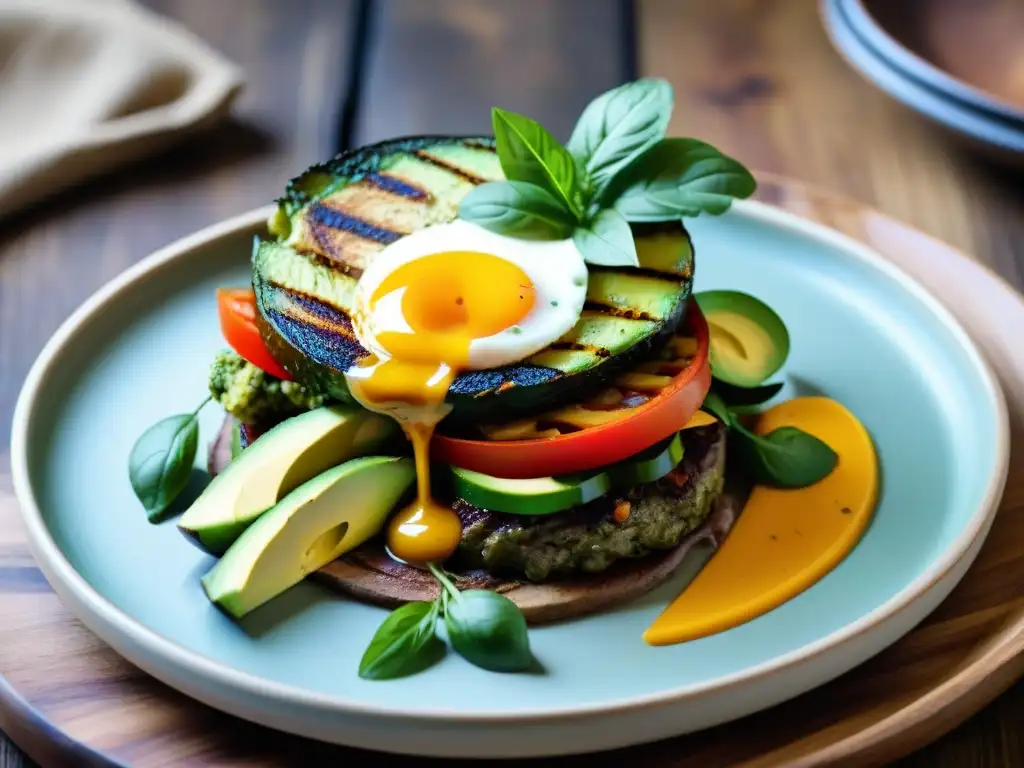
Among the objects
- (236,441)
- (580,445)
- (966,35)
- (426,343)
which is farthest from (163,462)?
(966,35)

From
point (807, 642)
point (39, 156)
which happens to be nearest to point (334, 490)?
point (807, 642)

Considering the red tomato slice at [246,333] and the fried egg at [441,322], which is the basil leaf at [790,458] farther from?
the red tomato slice at [246,333]

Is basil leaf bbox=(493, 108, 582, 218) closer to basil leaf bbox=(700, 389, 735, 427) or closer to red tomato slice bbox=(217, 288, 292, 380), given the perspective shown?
basil leaf bbox=(700, 389, 735, 427)

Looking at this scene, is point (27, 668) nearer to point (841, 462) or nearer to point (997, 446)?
point (841, 462)

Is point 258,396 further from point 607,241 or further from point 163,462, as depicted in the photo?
point 607,241

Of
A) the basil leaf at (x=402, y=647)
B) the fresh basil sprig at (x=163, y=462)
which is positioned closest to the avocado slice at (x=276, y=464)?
the fresh basil sprig at (x=163, y=462)
